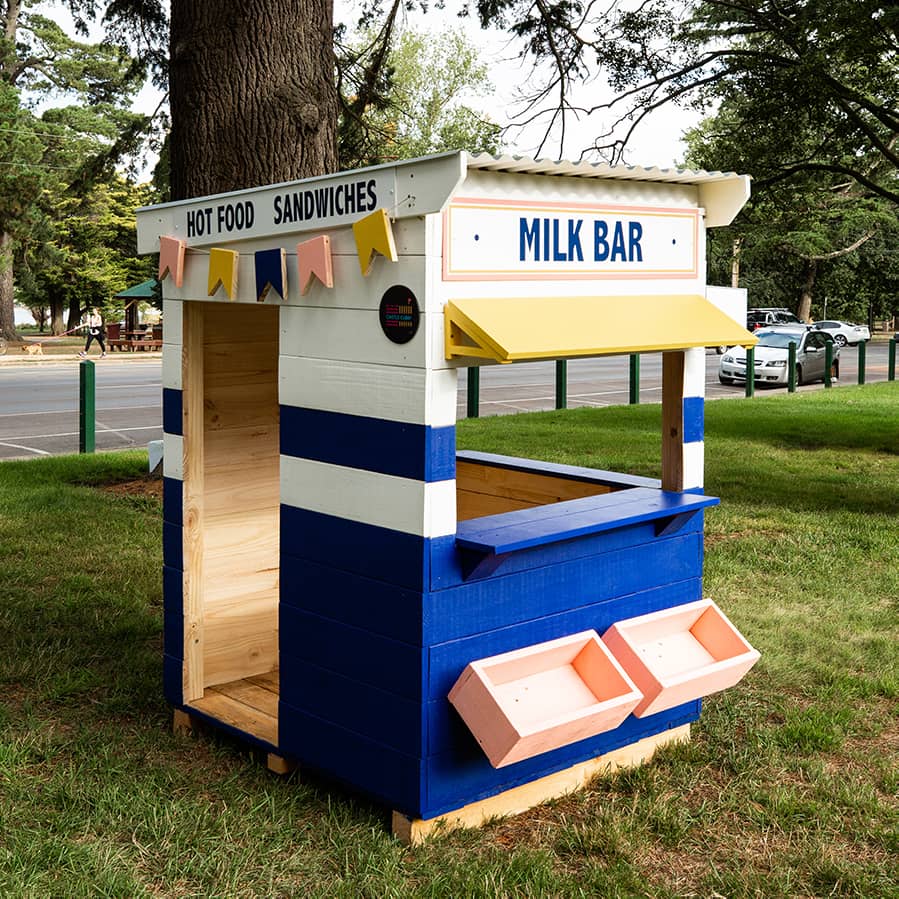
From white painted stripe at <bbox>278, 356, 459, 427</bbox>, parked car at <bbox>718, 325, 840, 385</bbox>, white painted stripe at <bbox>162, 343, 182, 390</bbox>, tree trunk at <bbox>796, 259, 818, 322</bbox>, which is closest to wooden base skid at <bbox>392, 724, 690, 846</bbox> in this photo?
white painted stripe at <bbox>278, 356, 459, 427</bbox>

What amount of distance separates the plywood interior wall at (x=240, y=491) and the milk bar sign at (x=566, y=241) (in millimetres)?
1602

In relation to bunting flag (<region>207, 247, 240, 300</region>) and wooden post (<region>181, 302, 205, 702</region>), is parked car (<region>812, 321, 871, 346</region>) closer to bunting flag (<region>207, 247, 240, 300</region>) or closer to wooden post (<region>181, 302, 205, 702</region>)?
wooden post (<region>181, 302, 205, 702</region>)

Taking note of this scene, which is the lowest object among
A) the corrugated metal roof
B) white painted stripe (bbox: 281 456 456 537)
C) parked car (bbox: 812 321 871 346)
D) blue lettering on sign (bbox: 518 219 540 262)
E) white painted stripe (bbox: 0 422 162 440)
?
white painted stripe (bbox: 0 422 162 440)

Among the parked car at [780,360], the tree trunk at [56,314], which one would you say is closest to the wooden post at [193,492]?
the parked car at [780,360]

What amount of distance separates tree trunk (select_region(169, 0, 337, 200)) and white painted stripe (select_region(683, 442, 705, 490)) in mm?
3807

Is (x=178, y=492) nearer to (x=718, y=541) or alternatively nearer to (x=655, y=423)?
(x=718, y=541)

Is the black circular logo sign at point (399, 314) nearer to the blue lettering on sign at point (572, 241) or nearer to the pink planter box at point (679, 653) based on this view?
the blue lettering on sign at point (572, 241)

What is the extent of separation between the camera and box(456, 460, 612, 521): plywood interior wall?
5.23 metres

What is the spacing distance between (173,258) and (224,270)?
0.39 meters

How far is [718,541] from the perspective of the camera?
335 inches

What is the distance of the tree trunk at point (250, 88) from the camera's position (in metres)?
7.38

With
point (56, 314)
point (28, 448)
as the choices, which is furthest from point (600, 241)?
point (56, 314)

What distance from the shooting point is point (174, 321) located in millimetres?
4859

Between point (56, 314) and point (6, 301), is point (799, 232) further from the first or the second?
point (56, 314)
